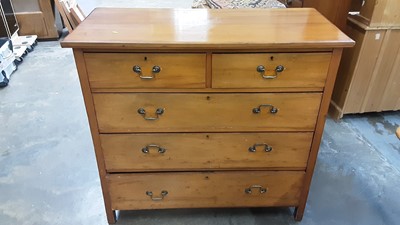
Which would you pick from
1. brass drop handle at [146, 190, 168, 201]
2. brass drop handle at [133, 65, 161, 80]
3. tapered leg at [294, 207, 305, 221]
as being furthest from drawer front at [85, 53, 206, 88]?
tapered leg at [294, 207, 305, 221]

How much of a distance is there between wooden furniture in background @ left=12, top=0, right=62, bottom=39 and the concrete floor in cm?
122

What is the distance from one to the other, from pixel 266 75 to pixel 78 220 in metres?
1.15

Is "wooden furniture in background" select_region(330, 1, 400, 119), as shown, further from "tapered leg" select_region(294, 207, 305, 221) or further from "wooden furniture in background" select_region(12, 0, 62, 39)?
"wooden furniture in background" select_region(12, 0, 62, 39)

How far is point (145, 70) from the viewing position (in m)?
1.14

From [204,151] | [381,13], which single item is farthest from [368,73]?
[204,151]

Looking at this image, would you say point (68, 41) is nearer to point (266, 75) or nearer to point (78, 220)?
point (266, 75)

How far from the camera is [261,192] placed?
1.47 m

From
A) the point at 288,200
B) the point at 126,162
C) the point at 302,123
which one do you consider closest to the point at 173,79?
the point at 126,162

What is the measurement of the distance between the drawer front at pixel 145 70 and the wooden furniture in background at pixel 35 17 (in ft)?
9.68

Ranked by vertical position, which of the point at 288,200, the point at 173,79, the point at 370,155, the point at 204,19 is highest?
the point at 204,19

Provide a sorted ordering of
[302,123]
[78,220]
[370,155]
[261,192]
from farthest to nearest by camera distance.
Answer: [370,155], [78,220], [261,192], [302,123]

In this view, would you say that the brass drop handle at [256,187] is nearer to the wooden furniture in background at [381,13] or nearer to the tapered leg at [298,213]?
the tapered leg at [298,213]

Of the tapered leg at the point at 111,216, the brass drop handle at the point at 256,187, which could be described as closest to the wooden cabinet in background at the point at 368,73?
the brass drop handle at the point at 256,187

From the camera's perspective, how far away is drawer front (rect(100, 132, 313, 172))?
131 cm
